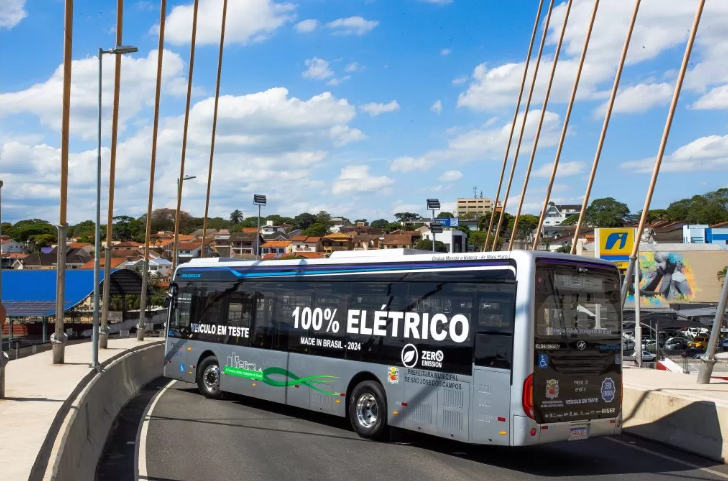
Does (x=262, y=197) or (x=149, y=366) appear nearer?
(x=149, y=366)

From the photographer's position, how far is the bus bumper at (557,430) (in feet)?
33.8

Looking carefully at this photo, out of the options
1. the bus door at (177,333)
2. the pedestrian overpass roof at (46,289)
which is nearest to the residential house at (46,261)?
the pedestrian overpass roof at (46,289)

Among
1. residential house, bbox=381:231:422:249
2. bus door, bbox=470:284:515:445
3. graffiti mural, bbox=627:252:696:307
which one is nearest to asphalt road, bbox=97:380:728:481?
bus door, bbox=470:284:515:445

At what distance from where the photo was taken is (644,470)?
1062 centimetres

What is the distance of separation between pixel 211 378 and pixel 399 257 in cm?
728

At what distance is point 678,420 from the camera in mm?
12367

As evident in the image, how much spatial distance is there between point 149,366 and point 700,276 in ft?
223

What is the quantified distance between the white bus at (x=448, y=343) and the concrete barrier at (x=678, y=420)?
131 cm

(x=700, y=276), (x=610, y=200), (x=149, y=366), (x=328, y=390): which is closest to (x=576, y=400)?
(x=328, y=390)

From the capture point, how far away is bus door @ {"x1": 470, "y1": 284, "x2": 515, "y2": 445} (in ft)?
34.7

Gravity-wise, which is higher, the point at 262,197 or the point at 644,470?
the point at 262,197

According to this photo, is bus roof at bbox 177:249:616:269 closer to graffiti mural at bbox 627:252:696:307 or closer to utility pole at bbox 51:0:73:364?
utility pole at bbox 51:0:73:364

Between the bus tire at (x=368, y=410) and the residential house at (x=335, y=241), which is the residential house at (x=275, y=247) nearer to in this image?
the residential house at (x=335, y=241)

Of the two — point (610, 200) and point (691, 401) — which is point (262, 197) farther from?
point (610, 200)
